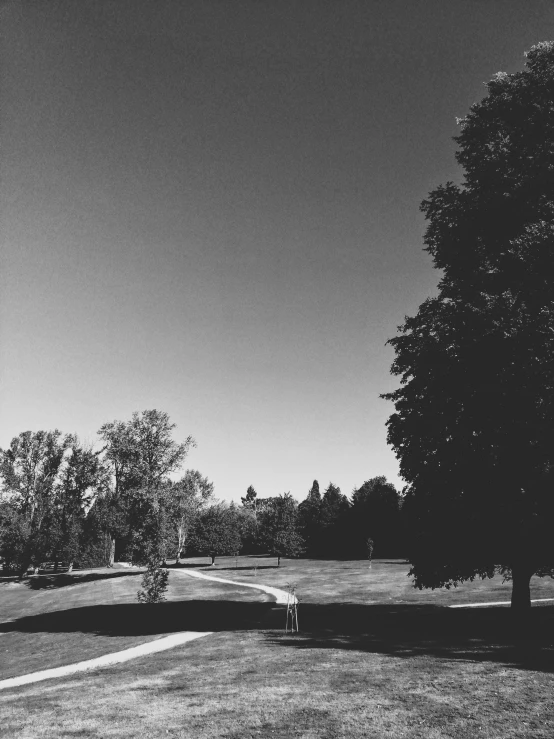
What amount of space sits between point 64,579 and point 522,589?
173 feet

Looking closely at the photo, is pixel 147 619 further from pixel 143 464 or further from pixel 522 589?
Answer: pixel 522 589

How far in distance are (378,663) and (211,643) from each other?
8.04 metres

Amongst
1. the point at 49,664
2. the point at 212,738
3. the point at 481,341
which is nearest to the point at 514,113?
the point at 481,341

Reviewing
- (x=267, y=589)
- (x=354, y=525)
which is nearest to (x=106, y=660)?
(x=267, y=589)

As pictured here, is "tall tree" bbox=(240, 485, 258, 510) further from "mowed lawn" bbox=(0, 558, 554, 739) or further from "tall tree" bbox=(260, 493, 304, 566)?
"mowed lawn" bbox=(0, 558, 554, 739)

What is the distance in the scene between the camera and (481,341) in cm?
1487

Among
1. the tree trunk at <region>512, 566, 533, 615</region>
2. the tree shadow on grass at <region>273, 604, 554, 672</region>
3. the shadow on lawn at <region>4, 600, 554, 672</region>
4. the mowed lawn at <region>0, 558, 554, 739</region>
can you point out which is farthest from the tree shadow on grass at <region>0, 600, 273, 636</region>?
the tree trunk at <region>512, 566, 533, 615</region>

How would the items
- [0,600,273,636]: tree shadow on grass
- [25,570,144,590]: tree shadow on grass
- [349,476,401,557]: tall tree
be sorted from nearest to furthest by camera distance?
1. [0,600,273,636]: tree shadow on grass
2. [25,570,144,590]: tree shadow on grass
3. [349,476,401,557]: tall tree

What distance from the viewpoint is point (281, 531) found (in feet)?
195

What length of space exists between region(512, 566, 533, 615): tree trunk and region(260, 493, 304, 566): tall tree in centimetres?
4550

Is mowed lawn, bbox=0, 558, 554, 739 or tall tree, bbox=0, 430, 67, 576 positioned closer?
mowed lawn, bbox=0, 558, 554, 739

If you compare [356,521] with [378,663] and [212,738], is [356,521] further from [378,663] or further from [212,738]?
[212,738]

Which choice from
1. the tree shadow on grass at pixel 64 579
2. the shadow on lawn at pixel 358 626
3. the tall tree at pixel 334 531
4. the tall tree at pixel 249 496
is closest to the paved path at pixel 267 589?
the shadow on lawn at pixel 358 626

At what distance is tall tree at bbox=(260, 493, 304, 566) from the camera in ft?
193
